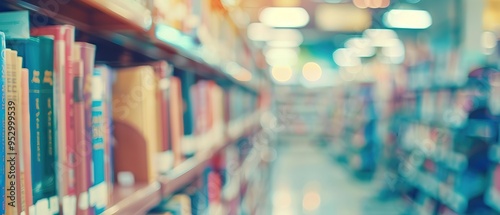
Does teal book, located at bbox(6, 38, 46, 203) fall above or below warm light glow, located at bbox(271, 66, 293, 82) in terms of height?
below

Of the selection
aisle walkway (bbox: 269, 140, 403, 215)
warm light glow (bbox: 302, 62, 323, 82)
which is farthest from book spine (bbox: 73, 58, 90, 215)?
warm light glow (bbox: 302, 62, 323, 82)

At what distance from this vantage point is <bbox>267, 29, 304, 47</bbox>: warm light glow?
1167 cm

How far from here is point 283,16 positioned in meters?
9.23

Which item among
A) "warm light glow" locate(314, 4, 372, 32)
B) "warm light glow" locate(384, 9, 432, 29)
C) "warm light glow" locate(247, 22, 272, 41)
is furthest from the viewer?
"warm light glow" locate(247, 22, 272, 41)

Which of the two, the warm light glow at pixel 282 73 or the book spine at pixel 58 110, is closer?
the book spine at pixel 58 110

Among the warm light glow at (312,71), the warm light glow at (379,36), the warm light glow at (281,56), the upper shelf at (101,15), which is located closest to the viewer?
the upper shelf at (101,15)

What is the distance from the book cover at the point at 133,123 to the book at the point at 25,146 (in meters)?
0.55

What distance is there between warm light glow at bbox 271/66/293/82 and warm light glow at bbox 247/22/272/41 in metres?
5.30

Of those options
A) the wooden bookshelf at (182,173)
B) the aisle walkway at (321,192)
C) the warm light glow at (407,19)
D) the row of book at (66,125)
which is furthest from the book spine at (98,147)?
the warm light glow at (407,19)

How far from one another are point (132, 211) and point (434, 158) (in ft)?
15.4

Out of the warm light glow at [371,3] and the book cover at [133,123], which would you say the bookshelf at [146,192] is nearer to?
the book cover at [133,123]

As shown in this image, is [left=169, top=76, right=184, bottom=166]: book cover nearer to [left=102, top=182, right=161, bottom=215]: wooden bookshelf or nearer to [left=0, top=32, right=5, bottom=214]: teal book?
[left=102, top=182, right=161, bottom=215]: wooden bookshelf

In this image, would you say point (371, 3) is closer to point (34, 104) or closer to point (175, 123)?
point (175, 123)

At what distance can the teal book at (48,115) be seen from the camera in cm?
80
